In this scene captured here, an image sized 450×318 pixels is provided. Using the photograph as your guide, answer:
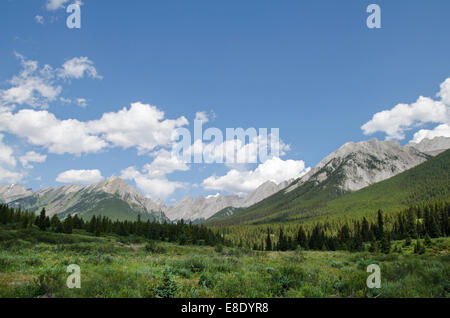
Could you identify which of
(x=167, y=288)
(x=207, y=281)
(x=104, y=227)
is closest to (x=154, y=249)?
(x=207, y=281)

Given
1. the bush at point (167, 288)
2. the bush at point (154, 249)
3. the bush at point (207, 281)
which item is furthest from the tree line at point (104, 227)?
the bush at point (167, 288)

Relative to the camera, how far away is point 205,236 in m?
106

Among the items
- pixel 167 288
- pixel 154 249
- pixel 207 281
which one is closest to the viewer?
pixel 167 288

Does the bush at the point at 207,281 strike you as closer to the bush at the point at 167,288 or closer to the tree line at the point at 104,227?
the bush at the point at 167,288

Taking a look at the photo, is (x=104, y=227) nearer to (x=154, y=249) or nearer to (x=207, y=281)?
(x=154, y=249)

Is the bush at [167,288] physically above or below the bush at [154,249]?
above

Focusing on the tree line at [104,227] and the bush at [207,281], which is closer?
the bush at [207,281]

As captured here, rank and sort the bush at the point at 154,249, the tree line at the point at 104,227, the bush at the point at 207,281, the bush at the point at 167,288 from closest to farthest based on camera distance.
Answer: the bush at the point at 167,288 → the bush at the point at 207,281 → the bush at the point at 154,249 → the tree line at the point at 104,227

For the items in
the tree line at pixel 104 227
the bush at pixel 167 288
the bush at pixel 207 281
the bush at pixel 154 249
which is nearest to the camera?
the bush at pixel 167 288

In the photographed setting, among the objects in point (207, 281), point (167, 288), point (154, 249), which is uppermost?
point (167, 288)

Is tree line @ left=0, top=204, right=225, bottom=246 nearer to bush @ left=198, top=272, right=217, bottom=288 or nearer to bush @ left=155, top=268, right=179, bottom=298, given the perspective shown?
bush @ left=198, top=272, right=217, bottom=288

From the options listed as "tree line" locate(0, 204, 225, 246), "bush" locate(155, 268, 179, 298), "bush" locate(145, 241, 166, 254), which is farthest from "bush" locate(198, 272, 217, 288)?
"tree line" locate(0, 204, 225, 246)

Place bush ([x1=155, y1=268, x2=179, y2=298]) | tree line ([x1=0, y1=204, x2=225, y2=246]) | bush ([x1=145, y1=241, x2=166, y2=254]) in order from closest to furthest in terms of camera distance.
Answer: bush ([x1=155, y1=268, x2=179, y2=298]) → bush ([x1=145, y1=241, x2=166, y2=254]) → tree line ([x1=0, y1=204, x2=225, y2=246])

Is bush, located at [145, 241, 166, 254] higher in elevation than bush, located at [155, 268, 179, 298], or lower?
lower
